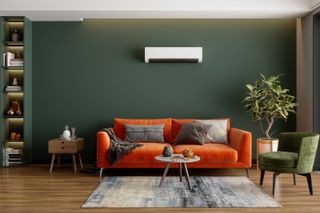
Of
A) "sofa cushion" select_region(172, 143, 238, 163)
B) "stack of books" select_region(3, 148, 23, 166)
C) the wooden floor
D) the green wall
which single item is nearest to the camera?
the wooden floor

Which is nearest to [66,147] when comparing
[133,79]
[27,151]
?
[27,151]

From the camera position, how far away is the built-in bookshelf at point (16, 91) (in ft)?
22.2

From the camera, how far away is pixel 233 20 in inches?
279

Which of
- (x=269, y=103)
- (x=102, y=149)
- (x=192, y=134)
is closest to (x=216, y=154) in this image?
(x=192, y=134)

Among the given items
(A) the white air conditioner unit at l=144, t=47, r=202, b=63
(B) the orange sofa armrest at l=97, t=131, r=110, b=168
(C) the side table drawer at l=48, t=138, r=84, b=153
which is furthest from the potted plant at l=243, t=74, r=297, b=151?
(C) the side table drawer at l=48, t=138, r=84, b=153

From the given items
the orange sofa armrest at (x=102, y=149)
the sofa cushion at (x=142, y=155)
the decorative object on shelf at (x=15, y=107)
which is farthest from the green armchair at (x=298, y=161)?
the decorative object on shelf at (x=15, y=107)

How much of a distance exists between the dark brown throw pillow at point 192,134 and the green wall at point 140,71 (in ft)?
2.36

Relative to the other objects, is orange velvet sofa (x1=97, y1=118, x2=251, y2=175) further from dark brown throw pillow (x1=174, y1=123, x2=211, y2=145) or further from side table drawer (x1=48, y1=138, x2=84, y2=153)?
side table drawer (x1=48, y1=138, x2=84, y2=153)

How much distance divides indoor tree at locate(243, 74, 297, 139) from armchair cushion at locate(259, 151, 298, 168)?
139 centimetres

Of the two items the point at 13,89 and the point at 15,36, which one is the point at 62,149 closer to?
the point at 13,89

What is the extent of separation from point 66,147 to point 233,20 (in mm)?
3689

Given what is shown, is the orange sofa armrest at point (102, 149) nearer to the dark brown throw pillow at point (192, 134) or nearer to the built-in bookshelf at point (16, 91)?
the dark brown throw pillow at point (192, 134)

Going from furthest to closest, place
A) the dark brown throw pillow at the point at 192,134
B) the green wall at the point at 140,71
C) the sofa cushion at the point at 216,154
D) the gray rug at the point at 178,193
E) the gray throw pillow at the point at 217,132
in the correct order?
1. the green wall at the point at 140,71
2. the gray throw pillow at the point at 217,132
3. the dark brown throw pillow at the point at 192,134
4. the sofa cushion at the point at 216,154
5. the gray rug at the point at 178,193

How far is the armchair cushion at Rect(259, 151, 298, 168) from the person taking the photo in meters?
4.86
